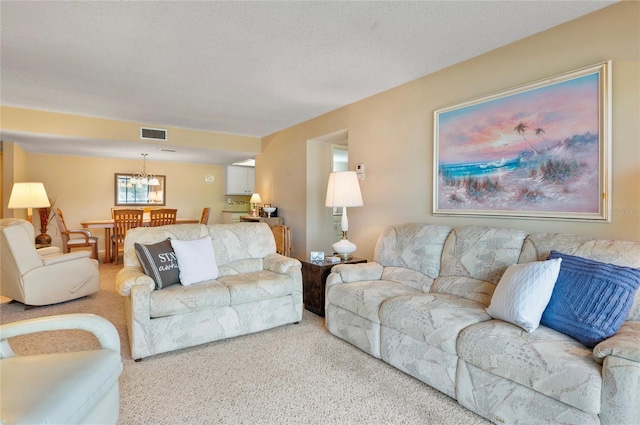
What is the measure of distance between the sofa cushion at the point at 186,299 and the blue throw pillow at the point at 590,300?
2205 mm

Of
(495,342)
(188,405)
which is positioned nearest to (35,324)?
(188,405)

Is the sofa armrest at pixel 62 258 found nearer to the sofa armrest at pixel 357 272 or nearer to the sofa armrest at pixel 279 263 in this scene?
the sofa armrest at pixel 279 263

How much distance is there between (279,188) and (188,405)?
4248mm

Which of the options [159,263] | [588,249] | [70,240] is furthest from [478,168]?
[70,240]

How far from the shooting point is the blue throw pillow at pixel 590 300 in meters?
1.57

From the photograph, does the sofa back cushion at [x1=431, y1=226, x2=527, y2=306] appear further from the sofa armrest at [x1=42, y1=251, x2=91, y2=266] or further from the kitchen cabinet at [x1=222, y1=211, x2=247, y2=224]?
the kitchen cabinet at [x1=222, y1=211, x2=247, y2=224]

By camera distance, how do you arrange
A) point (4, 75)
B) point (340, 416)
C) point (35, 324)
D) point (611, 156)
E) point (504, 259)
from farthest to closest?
point (4, 75) → point (504, 259) → point (611, 156) → point (340, 416) → point (35, 324)

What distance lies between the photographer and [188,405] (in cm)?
187

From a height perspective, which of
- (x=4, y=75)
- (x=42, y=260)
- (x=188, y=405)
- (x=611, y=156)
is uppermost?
(x=4, y=75)

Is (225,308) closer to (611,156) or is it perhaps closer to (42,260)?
(42,260)

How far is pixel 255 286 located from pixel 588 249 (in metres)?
2.34

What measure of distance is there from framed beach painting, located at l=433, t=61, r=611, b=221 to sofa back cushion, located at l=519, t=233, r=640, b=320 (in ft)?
0.97

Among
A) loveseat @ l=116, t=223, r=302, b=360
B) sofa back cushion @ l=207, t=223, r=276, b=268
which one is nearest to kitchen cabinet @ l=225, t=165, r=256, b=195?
sofa back cushion @ l=207, t=223, r=276, b=268

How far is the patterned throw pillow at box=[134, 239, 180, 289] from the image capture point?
2643 millimetres
